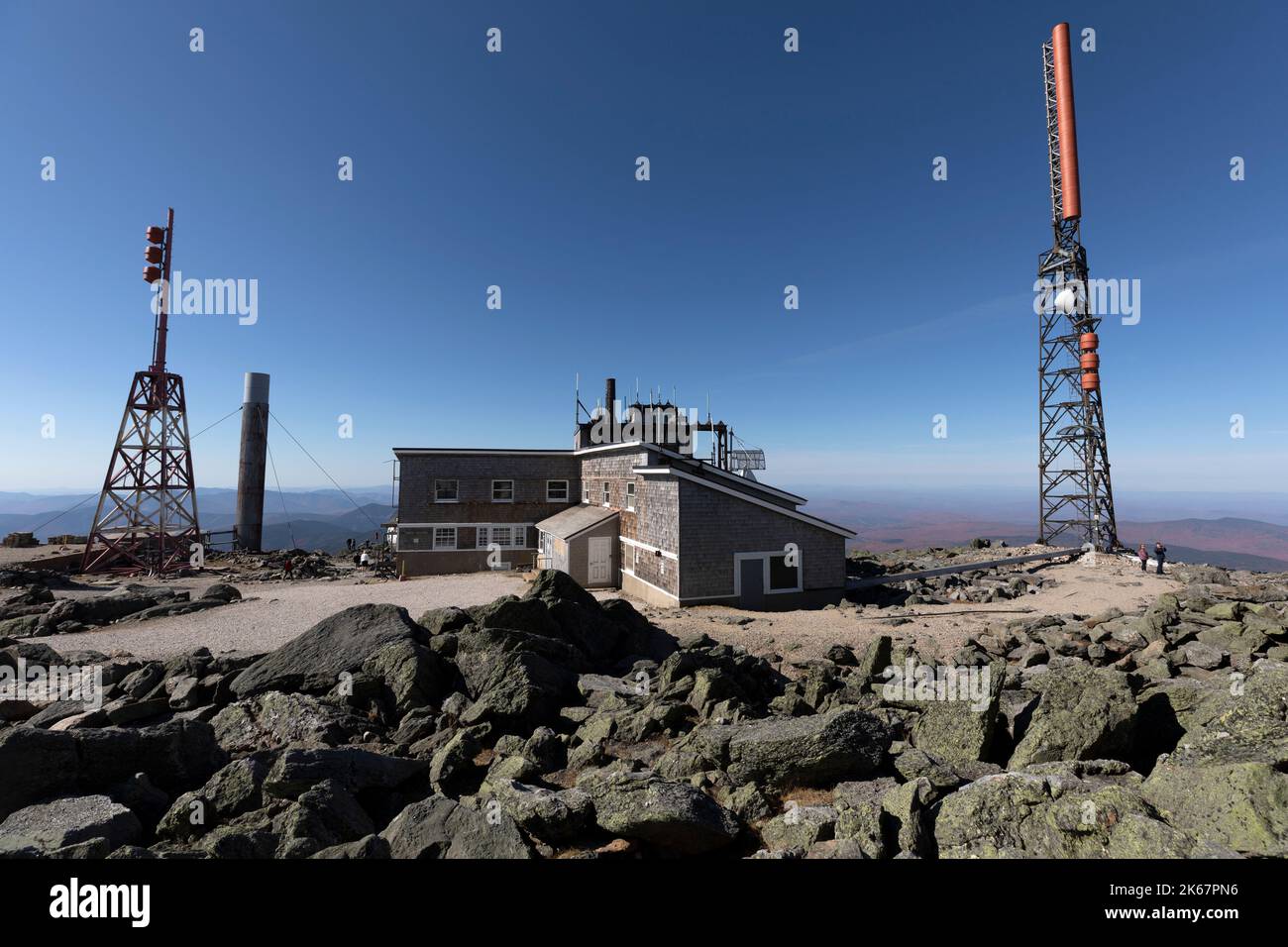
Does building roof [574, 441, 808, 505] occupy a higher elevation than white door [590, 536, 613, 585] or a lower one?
higher

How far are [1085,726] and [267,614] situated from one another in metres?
23.2

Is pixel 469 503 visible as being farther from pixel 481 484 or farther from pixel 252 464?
pixel 252 464

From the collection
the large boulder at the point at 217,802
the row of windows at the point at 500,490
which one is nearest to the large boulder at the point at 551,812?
the large boulder at the point at 217,802

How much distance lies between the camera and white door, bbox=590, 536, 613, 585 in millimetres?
26875

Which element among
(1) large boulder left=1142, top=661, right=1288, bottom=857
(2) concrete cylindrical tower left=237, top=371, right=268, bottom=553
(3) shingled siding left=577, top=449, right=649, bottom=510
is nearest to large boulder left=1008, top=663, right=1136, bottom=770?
(1) large boulder left=1142, top=661, right=1288, bottom=857

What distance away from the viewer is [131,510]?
111ft

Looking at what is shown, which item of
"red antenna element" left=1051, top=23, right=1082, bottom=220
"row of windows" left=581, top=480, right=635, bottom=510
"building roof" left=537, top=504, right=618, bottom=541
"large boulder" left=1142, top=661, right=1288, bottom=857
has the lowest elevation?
"large boulder" left=1142, top=661, right=1288, bottom=857

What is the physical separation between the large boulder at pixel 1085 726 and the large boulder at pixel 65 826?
1080 cm

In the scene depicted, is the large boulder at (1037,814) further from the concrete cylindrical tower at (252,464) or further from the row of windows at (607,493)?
the concrete cylindrical tower at (252,464)

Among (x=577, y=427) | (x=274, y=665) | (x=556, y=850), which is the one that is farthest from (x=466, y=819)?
(x=577, y=427)

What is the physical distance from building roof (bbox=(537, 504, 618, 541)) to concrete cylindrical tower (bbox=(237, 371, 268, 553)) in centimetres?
2900

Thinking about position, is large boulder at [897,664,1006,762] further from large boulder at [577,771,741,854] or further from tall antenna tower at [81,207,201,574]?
tall antenna tower at [81,207,201,574]
